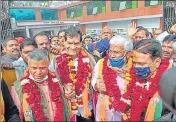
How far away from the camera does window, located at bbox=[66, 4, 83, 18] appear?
105 feet

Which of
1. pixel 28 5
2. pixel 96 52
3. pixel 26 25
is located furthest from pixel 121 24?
pixel 96 52

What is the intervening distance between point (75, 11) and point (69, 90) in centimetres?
3124

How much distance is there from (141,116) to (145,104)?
Answer: 125 millimetres

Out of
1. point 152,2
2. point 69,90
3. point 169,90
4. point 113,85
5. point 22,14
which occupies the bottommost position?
point 69,90

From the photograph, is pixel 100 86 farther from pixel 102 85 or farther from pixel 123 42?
pixel 123 42

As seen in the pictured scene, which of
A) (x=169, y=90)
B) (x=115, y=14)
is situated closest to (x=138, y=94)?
(x=169, y=90)

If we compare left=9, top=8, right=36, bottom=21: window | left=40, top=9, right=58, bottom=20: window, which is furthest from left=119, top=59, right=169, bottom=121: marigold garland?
→ left=40, top=9, right=58, bottom=20: window

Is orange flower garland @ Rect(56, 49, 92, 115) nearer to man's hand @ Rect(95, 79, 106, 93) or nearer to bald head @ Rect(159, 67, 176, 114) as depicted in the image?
man's hand @ Rect(95, 79, 106, 93)

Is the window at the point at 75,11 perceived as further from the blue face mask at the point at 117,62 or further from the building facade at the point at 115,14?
the blue face mask at the point at 117,62

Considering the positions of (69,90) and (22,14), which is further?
(22,14)

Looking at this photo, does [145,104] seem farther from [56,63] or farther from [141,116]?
[56,63]

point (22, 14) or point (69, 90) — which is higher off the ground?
point (22, 14)

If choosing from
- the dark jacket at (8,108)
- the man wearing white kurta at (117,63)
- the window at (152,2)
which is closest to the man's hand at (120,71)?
the man wearing white kurta at (117,63)

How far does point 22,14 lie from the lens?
28.1 metres
